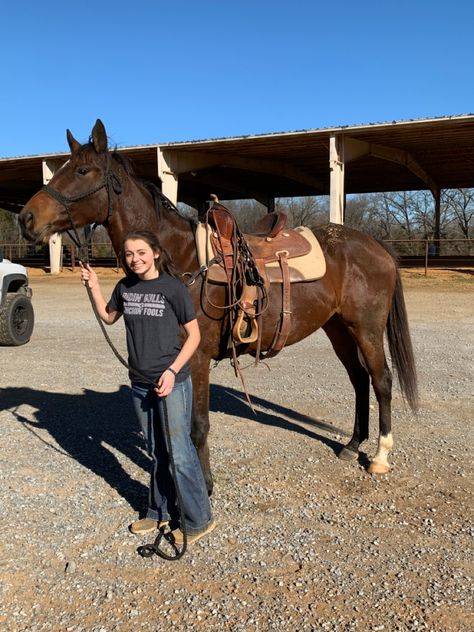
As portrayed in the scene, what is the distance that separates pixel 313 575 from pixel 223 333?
153cm

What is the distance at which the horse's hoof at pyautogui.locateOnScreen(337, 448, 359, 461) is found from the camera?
13.4 feet

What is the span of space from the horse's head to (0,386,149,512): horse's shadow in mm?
1791

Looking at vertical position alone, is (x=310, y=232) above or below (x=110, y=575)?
above

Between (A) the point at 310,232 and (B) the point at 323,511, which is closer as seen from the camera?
(B) the point at 323,511

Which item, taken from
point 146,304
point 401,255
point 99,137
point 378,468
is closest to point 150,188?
point 99,137

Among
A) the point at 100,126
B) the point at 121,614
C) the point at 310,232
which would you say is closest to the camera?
the point at 121,614

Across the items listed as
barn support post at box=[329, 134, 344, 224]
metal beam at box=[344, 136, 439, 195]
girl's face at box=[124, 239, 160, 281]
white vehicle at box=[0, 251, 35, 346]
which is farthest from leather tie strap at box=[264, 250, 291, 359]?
metal beam at box=[344, 136, 439, 195]

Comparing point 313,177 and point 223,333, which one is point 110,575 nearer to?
point 223,333

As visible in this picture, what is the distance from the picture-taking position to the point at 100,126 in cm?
312

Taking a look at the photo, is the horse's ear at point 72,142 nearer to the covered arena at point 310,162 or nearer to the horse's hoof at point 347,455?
the horse's hoof at point 347,455

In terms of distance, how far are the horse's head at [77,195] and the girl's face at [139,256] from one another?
0.71 metres

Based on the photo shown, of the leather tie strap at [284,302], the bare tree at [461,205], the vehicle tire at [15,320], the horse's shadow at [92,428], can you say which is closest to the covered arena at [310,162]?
the vehicle tire at [15,320]

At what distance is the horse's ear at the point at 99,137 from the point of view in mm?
3116

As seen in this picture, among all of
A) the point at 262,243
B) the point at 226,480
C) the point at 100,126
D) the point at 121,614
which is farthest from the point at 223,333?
the point at 121,614
